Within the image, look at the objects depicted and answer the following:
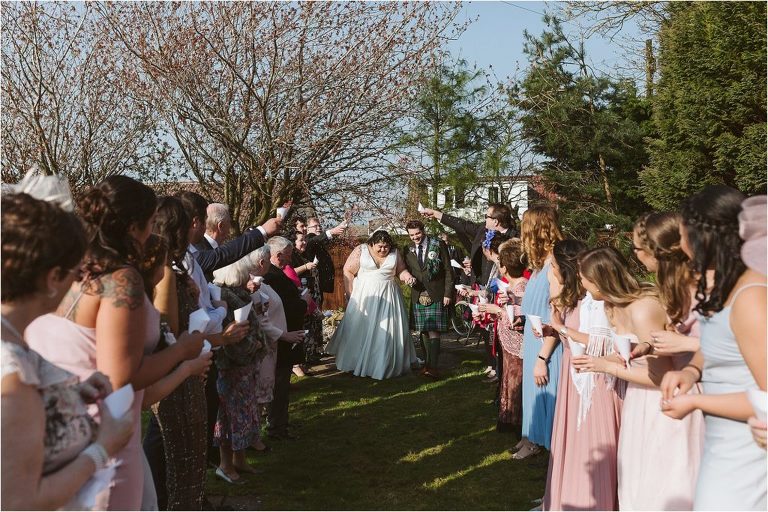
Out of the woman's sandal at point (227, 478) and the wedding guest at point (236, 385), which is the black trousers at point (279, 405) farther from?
the woman's sandal at point (227, 478)

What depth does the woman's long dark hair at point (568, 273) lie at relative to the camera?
5203 millimetres

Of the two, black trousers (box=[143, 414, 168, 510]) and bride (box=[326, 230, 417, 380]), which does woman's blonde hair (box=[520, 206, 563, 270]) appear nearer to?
black trousers (box=[143, 414, 168, 510])

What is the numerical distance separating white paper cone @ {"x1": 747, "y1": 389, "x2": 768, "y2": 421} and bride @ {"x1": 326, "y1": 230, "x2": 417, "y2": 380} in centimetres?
801

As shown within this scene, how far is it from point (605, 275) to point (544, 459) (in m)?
2.85

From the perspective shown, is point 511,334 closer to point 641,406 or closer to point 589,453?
point 589,453

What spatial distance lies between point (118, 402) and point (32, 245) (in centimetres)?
48

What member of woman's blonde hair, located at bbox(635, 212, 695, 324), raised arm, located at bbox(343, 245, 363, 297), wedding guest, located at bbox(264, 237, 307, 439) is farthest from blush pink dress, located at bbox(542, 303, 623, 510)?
raised arm, located at bbox(343, 245, 363, 297)

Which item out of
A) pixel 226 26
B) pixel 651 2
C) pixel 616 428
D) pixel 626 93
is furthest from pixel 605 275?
pixel 626 93

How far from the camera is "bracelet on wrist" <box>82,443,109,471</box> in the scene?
1944 mm

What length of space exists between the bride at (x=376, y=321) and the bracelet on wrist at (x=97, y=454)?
8.33 meters

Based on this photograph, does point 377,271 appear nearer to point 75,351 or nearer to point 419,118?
point 419,118

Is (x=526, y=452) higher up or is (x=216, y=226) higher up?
(x=216, y=226)

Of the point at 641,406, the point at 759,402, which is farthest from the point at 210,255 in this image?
the point at 759,402

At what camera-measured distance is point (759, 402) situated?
231cm
